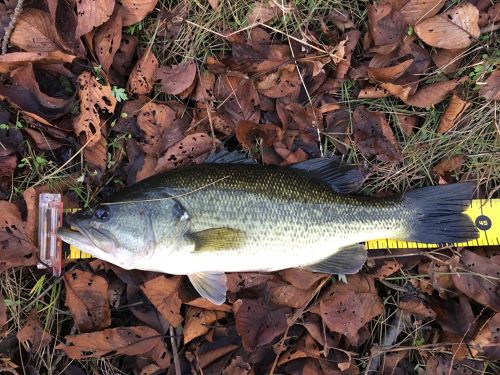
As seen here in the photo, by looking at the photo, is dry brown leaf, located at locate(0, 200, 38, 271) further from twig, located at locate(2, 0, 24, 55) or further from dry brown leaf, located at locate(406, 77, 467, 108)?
dry brown leaf, located at locate(406, 77, 467, 108)

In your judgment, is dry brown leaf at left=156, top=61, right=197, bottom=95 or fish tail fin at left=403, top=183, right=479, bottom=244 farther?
dry brown leaf at left=156, top=61, right=197, bottom=95

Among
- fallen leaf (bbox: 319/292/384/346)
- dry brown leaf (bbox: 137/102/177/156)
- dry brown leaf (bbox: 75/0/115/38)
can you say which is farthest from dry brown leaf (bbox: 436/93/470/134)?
dry brown leaf (bbox: 75/0/115/38)

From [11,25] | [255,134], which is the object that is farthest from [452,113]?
[11,25]

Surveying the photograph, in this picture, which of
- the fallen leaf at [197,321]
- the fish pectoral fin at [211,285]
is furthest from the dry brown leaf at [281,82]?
the fallen leaf at [197,321]

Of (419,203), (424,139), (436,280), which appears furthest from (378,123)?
(436,280)

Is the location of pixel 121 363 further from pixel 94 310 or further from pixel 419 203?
pixel 419 203

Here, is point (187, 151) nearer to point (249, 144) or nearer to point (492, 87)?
point (249, 144)
